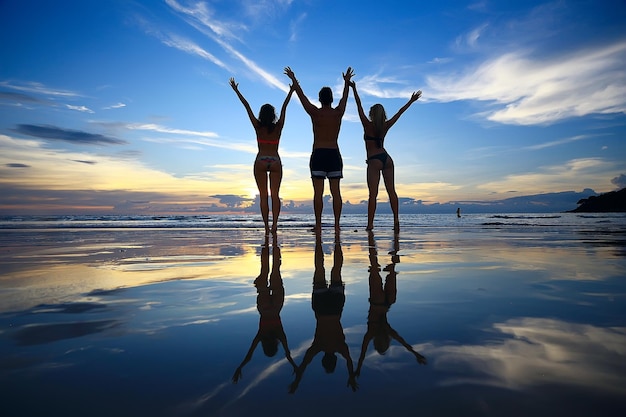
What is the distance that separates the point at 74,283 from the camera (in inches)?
112

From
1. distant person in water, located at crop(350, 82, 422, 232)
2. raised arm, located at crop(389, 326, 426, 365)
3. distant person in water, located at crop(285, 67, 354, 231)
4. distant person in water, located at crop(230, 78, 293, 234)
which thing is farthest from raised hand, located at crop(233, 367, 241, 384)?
distant person in water, located at crop(350, 82, 422, 232)

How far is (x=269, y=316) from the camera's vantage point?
5.99 feet

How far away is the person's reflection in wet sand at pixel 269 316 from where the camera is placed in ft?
4.41

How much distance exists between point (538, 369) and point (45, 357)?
1.65 meters

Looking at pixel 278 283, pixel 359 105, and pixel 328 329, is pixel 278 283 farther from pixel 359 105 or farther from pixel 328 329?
pixel 359 105

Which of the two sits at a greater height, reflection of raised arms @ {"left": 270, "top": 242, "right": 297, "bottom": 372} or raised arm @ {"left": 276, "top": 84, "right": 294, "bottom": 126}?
raised arm @ {"left": 276, "top": 84, "right": 294, "bottom": 126}

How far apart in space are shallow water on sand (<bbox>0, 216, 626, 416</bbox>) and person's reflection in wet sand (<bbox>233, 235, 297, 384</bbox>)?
0.01 metres

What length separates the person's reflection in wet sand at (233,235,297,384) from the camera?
1.34 meters

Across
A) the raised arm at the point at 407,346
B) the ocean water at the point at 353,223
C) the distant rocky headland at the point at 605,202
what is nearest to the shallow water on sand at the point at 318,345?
the raised arm at the point at 407,346

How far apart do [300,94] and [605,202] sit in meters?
67.7

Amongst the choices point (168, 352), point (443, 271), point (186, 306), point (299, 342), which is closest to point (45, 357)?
point (168, 352)

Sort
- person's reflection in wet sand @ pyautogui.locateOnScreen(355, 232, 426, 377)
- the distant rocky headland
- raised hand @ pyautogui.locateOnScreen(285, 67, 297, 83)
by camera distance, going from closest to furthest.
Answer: person's reflection in wet sand @ pyautogui.locateOnScreen(355, 232, 426, 377), raised hand @ pyautogui.locateOnScreen(285, 67, 297, 83), the distant rocky headland

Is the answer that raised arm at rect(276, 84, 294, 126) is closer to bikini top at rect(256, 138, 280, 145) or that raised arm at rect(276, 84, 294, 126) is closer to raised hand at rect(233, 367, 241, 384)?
bikini top at rect(256, 138, 280, 145)

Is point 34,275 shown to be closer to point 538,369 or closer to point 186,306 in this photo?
point 186,306
